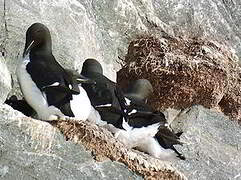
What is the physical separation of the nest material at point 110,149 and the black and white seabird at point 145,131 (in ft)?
0.86

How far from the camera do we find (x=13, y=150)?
7949 mm

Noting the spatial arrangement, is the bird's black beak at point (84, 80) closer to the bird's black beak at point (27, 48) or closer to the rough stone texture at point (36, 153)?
the bird's black beak at point (27, 48)

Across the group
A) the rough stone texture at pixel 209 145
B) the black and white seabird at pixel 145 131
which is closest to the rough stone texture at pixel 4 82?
the black and white seabird at pixel 145 131

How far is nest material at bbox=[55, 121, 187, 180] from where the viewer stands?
27.6 feet

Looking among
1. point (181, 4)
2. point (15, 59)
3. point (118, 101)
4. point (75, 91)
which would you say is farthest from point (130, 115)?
point (181, 4)

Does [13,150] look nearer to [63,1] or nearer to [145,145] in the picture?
[145,145]

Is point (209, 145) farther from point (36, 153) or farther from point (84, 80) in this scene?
point (36, 153)

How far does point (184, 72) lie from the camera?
11898 millimetres

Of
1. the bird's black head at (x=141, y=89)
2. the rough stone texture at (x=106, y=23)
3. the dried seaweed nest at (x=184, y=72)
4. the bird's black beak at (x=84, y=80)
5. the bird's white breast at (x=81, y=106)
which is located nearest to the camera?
the bird's white breast at (x=81, y=106)

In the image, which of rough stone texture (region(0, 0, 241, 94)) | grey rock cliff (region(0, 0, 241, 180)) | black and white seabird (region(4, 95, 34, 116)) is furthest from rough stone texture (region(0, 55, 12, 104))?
rough stone texture (region(0, 0, 241, 94))


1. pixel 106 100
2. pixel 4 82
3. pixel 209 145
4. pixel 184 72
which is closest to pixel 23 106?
pixel 4 82

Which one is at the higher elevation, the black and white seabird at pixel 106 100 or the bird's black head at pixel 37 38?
the bird's black head at pixel 37 38

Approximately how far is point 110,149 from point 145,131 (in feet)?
3.30

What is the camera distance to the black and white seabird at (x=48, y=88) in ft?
28.2
